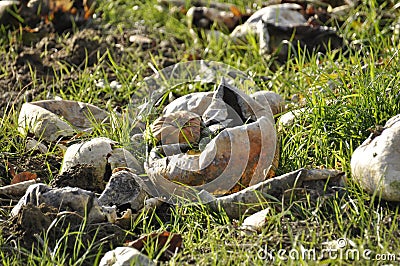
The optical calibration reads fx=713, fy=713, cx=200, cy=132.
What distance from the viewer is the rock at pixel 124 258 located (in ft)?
8.23

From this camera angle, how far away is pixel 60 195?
2.89 meters

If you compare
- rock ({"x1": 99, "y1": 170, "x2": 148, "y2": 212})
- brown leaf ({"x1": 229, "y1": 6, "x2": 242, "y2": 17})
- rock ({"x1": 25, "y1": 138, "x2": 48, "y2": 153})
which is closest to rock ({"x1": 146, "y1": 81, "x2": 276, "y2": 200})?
rock ({"x1": 99, "y1": 170, "x2": 148, "y2": 212})

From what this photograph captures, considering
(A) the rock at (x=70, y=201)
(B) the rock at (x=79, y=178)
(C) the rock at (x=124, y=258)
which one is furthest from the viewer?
(B) the rock at (x=79, y=178)

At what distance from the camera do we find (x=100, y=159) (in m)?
3.34

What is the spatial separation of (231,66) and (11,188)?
1.70 meters

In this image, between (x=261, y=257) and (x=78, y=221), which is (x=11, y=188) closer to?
(x=78, y=221)

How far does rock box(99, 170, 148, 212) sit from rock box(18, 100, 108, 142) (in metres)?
0.64

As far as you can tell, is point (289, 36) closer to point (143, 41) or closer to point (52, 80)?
point (143, 41)

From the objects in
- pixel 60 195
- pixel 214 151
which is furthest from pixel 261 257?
pixel 60 195

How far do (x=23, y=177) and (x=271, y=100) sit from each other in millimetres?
1303

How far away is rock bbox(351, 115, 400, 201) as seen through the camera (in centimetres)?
273

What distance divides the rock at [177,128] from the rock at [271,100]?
1.33ft

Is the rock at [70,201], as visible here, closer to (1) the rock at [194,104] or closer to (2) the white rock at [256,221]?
(2) the white rock at [256,221]

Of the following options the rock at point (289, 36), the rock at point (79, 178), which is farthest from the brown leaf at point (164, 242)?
the rock at point (289, 36)
